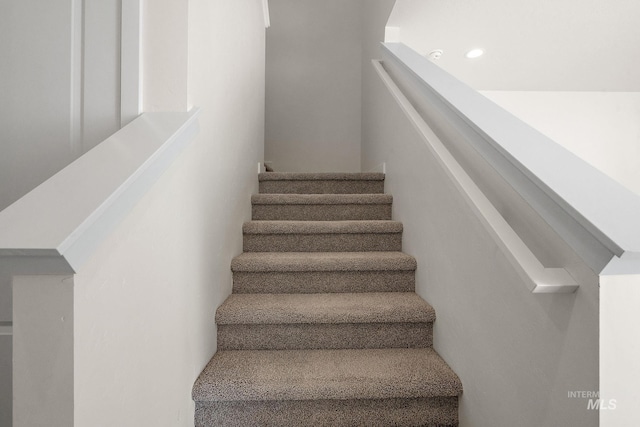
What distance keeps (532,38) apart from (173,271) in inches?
101

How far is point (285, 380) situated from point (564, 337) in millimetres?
811

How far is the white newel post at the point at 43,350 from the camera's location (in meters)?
0.54

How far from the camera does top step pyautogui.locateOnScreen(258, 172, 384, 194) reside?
2.38 metres

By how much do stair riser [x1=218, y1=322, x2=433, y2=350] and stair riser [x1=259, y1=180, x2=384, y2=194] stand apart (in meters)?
1.22

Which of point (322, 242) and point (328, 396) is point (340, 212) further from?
point (328, 396)

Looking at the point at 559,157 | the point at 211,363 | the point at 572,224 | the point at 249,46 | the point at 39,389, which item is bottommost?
the point at 211,363

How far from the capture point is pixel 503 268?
87 cm

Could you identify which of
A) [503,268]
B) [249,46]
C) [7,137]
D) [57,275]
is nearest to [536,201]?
[503,268]

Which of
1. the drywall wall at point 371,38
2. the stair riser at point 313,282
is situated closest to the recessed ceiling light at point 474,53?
the drywall wall at point 371,38

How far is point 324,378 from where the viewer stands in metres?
1.11

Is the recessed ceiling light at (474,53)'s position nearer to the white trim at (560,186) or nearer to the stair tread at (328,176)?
the stair tread at (328,176)

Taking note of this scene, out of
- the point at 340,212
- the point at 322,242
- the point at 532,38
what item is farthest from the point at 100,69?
the point at 532,38

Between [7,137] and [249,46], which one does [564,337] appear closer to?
[7,137]

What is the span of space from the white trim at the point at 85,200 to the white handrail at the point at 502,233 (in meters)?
0.84
